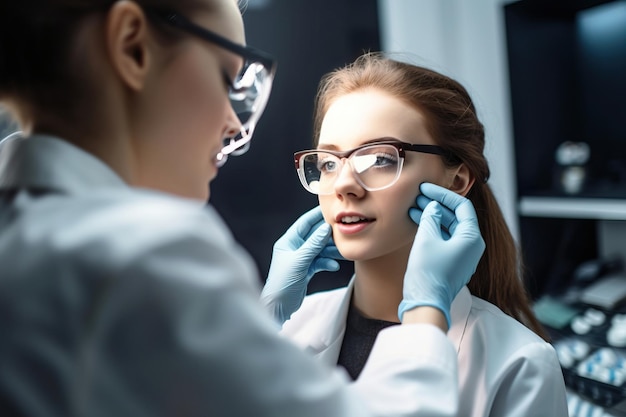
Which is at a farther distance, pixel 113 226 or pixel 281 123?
pixel 281 123

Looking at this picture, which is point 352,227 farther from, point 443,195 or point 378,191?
point 443,195

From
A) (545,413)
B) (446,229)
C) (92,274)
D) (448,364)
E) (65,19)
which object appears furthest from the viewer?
(446,229)

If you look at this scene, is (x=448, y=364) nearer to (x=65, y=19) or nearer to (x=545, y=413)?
(x=545, y=413)

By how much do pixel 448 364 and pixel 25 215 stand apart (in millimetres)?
546

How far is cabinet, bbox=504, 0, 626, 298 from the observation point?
2125 mm

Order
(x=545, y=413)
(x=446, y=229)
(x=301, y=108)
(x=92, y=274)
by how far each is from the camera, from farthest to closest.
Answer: (x=301, y=108) < (x=446, y=229) < (x=545, y=413) < (x=92, y=274)

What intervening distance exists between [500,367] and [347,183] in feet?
1.49

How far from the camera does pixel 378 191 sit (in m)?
1.12

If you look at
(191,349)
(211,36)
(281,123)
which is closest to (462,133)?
(211,36)

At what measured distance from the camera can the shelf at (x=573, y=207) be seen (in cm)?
186

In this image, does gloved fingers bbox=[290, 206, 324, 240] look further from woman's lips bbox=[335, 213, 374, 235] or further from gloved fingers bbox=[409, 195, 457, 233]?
gloved fingers bbox=[409, 195, 457, 233]

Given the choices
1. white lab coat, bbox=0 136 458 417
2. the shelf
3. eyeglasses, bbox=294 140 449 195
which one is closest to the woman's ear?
eyeglasses, bbox=294 140 449 195

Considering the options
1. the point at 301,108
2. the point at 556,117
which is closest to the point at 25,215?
the point at 301,108

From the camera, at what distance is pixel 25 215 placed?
54cm
